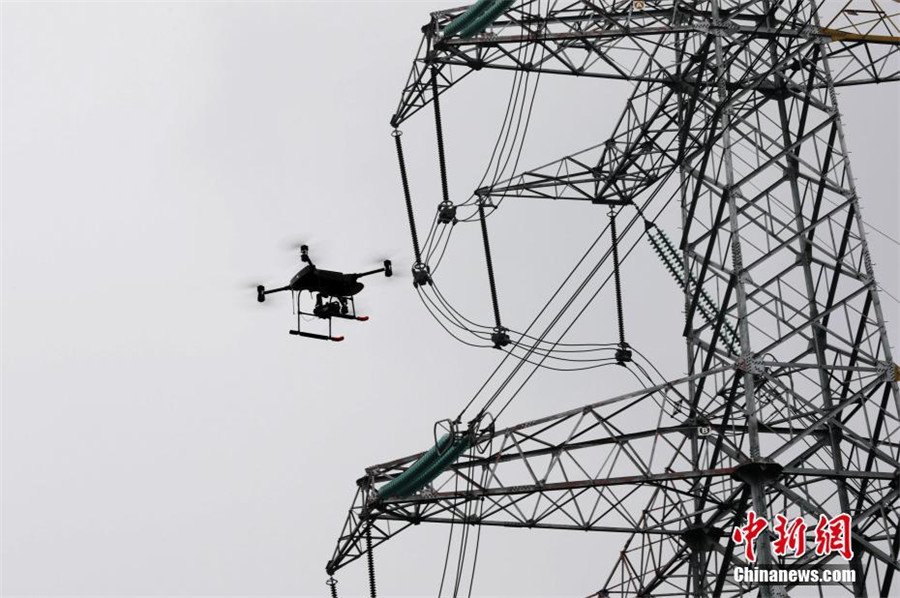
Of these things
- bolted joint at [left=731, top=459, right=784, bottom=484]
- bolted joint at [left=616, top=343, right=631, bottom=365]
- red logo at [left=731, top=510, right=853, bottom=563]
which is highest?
bolted joint at [left=616, top=343, right=631, bottom=365]

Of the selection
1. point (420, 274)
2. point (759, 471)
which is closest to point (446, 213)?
point (420, 274)

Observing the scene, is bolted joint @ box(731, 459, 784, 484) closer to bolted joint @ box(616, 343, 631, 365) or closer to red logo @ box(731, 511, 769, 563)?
red logo @ box(731, 511, 769, 563)

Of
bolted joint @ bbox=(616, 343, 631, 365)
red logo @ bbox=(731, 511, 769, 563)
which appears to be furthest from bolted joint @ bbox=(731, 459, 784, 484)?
bolted joint @ bbox=(616, 343, 631, 365)

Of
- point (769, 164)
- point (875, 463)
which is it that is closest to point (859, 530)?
point (875, 463)

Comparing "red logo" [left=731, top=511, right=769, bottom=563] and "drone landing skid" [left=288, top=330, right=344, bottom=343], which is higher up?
"drone landing skid" [left=288, top=330, right=344, bottom=343]

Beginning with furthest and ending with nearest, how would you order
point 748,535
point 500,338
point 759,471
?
point 500,338 → point 748,535 → point 759,471

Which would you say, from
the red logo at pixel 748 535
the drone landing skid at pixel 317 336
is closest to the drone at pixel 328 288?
the drone landing skid at pixel 317 336

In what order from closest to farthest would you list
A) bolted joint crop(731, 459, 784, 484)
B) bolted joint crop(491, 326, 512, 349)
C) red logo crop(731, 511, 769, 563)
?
bolted joint crop(731, 459, 784, 484)
red logo crop(731, 511, 769, 563)
bolted joint crop(491, 326, 512, 349)

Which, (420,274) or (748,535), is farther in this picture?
(420,274)

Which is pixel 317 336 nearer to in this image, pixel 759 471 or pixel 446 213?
pixel 446 213
